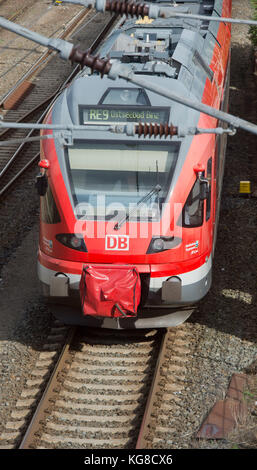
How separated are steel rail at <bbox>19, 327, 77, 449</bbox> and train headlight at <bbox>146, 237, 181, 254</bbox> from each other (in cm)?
215

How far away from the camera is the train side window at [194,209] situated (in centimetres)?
1026

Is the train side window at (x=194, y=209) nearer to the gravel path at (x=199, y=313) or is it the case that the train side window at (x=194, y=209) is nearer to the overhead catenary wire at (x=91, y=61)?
the gravel path at (x=199, y=313)

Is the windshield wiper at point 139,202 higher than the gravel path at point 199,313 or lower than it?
higher

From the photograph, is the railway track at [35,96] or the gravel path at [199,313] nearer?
the gravel path at [199,313]

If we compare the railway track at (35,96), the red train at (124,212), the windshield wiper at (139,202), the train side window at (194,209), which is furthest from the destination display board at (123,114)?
the railway track at (35,96)

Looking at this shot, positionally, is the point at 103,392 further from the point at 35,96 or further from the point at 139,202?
the point at 35,96

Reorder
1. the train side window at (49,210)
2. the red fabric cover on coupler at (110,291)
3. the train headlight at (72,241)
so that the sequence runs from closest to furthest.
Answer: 1. the red fabric cover on coupler at (110,291)
2. the train headlight at (72,241)
3. the train side window at (49,210)

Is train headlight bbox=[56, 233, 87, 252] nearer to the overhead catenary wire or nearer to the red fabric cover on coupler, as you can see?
the red fabric cover on coupler

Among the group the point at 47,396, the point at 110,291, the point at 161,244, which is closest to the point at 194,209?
the point at 161,244

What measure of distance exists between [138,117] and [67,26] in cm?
2104

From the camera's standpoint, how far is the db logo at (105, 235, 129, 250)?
10047mm

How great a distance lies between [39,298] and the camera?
500 inches

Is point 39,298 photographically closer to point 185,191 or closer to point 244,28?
point 185,191

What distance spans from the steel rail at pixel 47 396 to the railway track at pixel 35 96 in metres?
6.14
